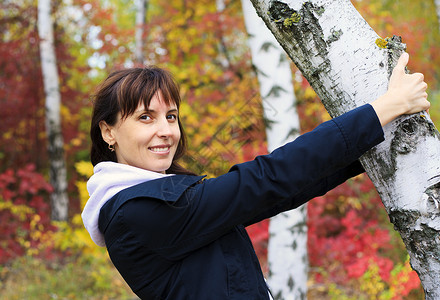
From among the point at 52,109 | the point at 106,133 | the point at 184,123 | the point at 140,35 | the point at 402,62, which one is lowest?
the point at 184,123

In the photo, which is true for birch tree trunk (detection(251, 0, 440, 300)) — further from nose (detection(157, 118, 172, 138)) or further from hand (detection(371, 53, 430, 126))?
nose (detection(157, 118, 172, 138))

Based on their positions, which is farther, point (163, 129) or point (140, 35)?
point (140, 35)

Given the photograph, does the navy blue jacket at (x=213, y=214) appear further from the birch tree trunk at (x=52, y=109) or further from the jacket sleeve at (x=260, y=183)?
the birch tree trunk at (x=52, y=109)

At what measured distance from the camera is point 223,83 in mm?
7605

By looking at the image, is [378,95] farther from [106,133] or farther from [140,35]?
[140,35]

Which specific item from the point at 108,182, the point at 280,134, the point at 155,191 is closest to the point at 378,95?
the point at 155,191

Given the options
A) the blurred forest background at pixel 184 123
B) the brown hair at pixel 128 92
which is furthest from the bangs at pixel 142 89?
the blurred forest background at pixel 184 123

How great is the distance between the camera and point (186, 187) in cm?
124

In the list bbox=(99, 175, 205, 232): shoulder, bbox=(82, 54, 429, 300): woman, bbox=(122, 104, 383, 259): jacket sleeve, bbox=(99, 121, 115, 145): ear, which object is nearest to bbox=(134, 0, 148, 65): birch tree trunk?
bbox=(99, 121, 115, 145): ear

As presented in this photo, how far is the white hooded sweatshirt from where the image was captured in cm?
136

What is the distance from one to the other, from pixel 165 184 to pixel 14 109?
7.18 metres

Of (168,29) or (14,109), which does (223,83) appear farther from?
(14,109)

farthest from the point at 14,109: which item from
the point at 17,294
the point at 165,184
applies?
the point at 165,184

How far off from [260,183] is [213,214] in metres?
0.17
